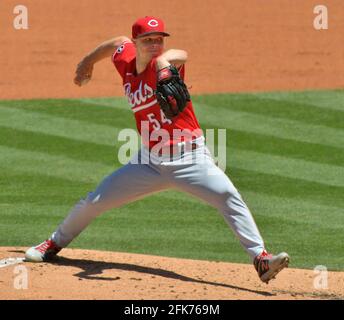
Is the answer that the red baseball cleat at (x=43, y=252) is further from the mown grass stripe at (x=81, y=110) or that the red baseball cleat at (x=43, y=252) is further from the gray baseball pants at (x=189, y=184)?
the mown grass stripe at (x=81, y=110)

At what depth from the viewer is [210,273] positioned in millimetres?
7117

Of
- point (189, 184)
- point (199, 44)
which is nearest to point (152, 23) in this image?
point (189, 184)

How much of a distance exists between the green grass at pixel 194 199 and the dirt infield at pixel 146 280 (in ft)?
1.44

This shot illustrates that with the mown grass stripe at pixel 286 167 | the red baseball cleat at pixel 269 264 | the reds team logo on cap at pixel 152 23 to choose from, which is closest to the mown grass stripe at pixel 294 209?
the mown grass stripe at pixel 286 167

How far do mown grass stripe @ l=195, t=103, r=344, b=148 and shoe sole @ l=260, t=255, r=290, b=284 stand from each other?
15.5ft

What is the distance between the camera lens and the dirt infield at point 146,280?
638cm

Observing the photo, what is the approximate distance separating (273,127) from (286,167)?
4.66 ft

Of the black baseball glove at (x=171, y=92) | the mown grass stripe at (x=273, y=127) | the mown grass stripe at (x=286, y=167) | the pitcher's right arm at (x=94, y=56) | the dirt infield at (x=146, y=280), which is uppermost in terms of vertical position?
the pitcher's right arm at (x=94, y=56)

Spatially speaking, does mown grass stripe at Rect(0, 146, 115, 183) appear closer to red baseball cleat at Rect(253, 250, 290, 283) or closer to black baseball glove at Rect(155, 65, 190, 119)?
red baseball cleat at Rect(253, 250, 290, 283)

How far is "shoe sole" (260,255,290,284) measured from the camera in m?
6.45

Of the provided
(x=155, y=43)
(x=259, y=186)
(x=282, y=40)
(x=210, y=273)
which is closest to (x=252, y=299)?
(x=210, y=273)

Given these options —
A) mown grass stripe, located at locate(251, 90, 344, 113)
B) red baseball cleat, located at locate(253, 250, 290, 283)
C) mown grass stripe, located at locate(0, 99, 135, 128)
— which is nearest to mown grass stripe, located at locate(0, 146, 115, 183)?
mown grass stripe, located at locate(0, 99, 135, 128)

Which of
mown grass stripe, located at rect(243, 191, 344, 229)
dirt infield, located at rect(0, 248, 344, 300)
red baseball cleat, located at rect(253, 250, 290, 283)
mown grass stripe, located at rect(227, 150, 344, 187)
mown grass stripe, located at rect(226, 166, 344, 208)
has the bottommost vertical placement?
dirt infield, located at rect(0, 248, 344, 300)

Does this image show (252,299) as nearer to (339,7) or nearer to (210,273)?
(210,273)
